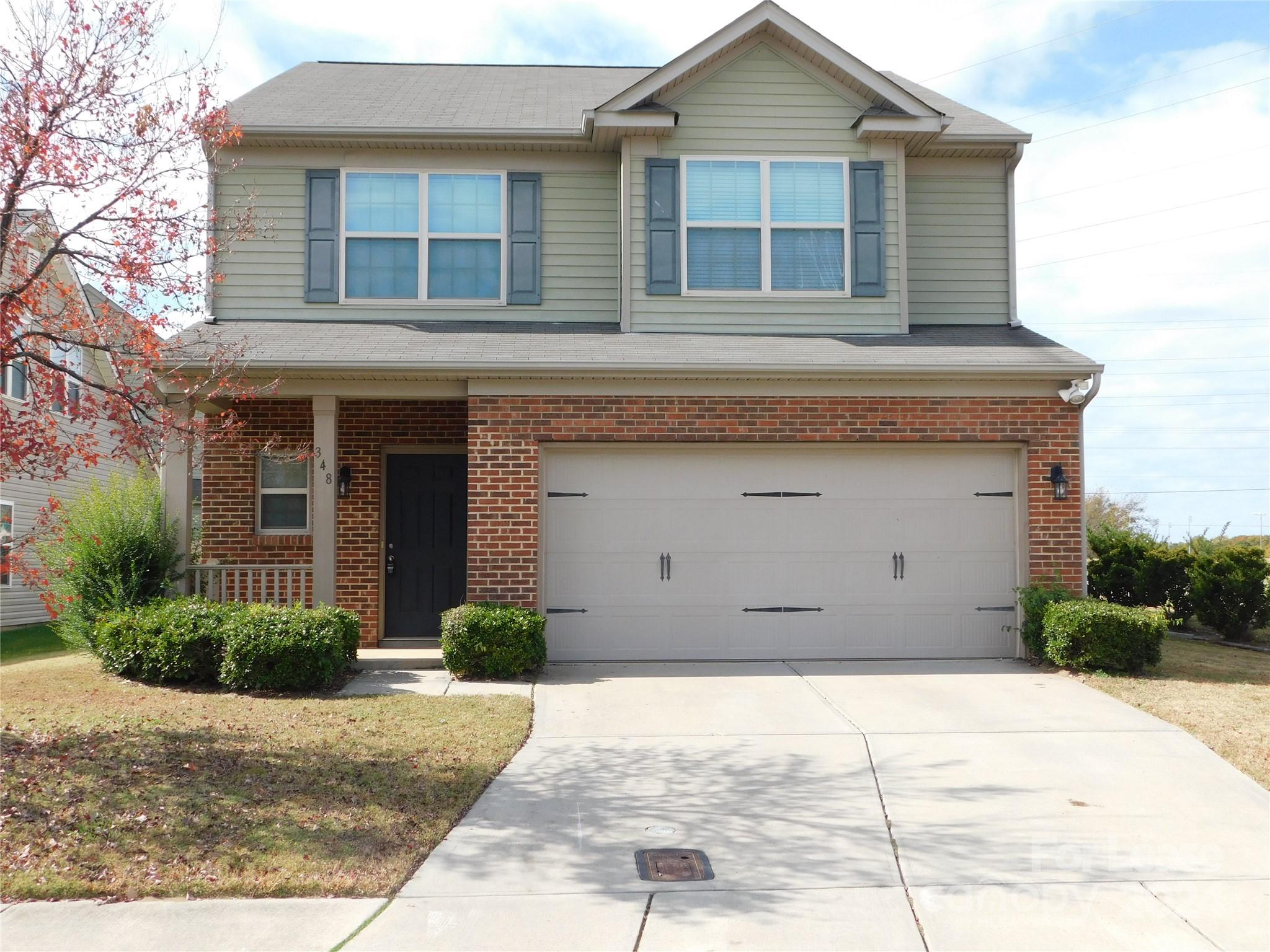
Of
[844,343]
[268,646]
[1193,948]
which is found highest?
[844,343]

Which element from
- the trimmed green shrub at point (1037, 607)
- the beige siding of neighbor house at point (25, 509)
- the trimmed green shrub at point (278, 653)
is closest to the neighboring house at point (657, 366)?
the trimmed green shrub at point (1037, 607)

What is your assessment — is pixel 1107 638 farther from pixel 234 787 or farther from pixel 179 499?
pixel 179 499

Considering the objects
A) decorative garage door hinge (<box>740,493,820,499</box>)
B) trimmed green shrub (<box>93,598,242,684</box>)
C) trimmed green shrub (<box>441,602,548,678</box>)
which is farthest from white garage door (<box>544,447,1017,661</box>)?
trimmed green shrub (<box>93,598,242,684</box>)

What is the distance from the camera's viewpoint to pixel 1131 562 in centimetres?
1400

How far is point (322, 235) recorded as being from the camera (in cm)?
1186

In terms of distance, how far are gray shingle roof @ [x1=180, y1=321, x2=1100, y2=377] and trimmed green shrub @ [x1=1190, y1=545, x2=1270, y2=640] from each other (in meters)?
4.04

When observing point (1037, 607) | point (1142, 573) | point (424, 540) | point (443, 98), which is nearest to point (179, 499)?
point (424, 540)

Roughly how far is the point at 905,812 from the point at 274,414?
28.4ft

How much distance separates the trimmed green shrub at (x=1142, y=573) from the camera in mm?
13695

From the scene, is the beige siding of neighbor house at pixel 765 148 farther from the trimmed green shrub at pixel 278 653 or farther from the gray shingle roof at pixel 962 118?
the trimmed green shrub at pixel 278 653

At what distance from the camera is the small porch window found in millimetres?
11898

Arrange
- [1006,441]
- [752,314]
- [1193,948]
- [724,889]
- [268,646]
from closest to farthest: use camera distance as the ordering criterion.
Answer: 1. [1193,948]
2. [724,889]
3. [268,646]
4. [1006,441]
5. [752,314]

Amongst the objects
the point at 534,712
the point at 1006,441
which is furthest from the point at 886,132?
the point at 534,712

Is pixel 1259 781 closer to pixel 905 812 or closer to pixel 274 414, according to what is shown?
pixel 905 812
